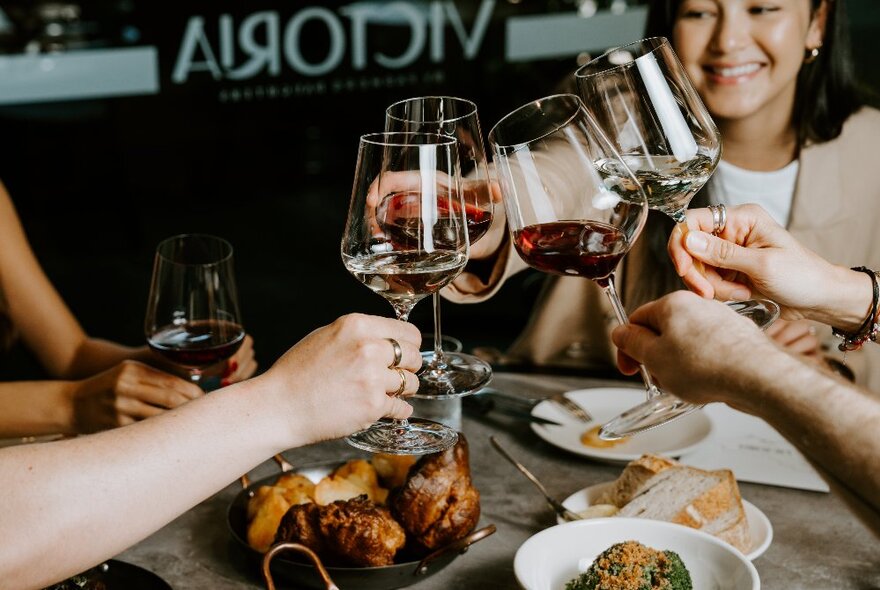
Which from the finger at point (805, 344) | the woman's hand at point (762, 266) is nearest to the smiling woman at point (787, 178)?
the finger at point (805, 344)

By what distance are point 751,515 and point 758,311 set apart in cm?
34

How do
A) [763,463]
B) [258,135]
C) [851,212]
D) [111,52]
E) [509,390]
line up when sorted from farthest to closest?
1. [258,135]
2. [111,52]
3. [851,212]
4. [509,390]
5. [763,463]

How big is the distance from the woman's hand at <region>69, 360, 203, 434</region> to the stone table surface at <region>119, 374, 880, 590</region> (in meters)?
0.20

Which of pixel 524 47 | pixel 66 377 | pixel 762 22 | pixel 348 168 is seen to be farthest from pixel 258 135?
pixel 762 22

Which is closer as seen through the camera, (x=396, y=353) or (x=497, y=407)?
(x=396, y=353)

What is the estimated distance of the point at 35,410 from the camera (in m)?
1.91

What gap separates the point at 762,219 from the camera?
5.37 feet

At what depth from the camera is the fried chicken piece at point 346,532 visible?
4.50ft

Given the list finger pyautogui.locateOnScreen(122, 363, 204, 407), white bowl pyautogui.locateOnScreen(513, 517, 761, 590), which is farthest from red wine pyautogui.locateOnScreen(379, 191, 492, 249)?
finger pyautogui.locateOnScreen(122, 363, 204, 407)

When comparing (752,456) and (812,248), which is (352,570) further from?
(812,248)

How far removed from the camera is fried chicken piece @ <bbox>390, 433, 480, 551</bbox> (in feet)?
4.71

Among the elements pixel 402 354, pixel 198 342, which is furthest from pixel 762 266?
pixel 198 342

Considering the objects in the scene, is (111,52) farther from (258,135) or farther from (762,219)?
(762,219)

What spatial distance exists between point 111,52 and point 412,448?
336 centimetres
